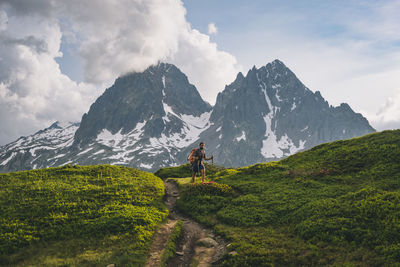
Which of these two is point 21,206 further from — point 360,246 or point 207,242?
point 360,246

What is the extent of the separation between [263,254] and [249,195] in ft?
35.5

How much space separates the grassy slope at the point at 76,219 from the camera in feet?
49.9

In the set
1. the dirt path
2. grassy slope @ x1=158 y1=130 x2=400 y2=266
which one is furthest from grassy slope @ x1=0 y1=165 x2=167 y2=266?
grassy slope @ x1=158 y1=130 x2=400 y2=266

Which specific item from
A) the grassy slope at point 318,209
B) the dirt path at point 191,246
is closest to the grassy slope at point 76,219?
the dirt path at point 191,246

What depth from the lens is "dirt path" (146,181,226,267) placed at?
600 inches

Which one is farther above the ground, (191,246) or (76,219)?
(76,219)

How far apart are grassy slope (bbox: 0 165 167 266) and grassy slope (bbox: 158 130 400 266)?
5050mm

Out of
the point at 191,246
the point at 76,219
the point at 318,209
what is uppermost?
the point at 76,219

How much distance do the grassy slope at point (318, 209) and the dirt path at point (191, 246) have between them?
0.95 metres

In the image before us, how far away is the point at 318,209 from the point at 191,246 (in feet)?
31.4

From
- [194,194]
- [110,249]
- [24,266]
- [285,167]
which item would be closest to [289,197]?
[194,194]

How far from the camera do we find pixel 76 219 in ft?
62.5

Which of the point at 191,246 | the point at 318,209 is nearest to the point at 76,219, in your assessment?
the point at 191,246

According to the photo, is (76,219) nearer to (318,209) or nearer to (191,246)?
(191,246)
